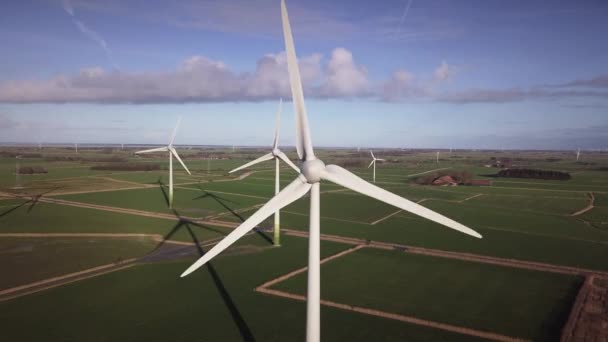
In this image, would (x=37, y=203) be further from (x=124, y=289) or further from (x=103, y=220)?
(x=124, y=289)

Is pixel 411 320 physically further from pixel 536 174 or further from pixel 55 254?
pixel 536 174

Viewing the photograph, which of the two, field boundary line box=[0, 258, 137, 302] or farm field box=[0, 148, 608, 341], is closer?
farm field box=[0, 148, 608, 341]

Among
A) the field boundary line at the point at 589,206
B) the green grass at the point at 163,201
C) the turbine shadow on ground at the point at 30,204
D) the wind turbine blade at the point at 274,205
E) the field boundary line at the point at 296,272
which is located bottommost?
the green grass at the point at 163,201

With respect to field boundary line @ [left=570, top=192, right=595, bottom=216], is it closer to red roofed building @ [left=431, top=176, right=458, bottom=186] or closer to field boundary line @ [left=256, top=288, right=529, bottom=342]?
red roofed building @ [left=431, top=176, right=458, bottom=186]

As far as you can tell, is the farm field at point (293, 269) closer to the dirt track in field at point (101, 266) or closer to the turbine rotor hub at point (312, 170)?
the dirt track in field at point (101, 266)

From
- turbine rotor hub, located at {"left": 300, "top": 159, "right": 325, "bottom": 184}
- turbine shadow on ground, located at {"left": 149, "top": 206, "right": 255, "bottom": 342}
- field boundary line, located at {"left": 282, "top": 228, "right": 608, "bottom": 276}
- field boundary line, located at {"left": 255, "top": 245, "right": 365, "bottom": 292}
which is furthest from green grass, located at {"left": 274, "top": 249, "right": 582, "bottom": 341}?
turbine rotor hub, located at {"left": 300, "top": 159, "right": 325, "bottom": 184}

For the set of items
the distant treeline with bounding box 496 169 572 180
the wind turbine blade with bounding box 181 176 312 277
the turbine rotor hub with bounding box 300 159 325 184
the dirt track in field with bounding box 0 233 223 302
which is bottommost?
the dirt track in field with bounding box 0 233 223 302

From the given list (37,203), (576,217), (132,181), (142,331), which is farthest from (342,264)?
(132,181)

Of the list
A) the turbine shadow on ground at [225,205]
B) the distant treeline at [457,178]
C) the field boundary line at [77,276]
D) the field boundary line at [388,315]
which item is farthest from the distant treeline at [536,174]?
the field boundary line at [77,276]
